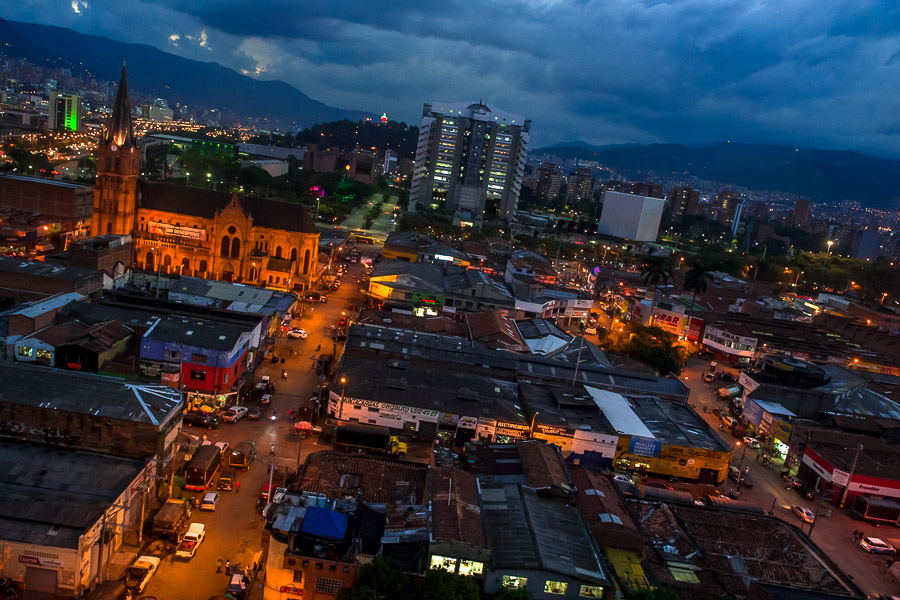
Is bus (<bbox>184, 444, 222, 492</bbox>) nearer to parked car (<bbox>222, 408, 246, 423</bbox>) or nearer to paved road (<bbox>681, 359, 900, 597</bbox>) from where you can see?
parked car (<bbox>222, 408, 246, 423</bbox>)

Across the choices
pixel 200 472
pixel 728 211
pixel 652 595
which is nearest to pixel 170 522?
pixel 200 472

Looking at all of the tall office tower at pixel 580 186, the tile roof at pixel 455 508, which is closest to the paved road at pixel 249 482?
the tile roof at pixel 455 508

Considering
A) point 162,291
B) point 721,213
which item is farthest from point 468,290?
point 721,213

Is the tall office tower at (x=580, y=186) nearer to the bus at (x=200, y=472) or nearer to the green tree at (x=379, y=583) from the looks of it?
the bus at (x=200, y=472)

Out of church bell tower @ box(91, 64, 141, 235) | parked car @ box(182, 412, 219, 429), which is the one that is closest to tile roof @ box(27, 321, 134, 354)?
parked car @ box(182, 412, 219, 429)

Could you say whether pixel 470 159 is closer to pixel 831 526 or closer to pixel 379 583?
pixel 831 526

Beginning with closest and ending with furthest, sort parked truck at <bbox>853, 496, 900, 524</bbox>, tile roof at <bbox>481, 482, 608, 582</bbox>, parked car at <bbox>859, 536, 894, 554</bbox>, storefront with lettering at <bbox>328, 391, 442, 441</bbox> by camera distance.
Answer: tile roof at <bbox>481, 482, 608, 582</bbox>, parked car at <bbox>859, 536, 894, 554</bbox>, parked truck at <bbox>853, 496, 900, 524</bbox>, storefront with lettering at <bbox>328, 391, 442, 441</bbox>

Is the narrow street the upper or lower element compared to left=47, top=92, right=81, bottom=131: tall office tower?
lower

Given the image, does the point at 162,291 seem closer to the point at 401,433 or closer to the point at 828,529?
the point at 401,433
